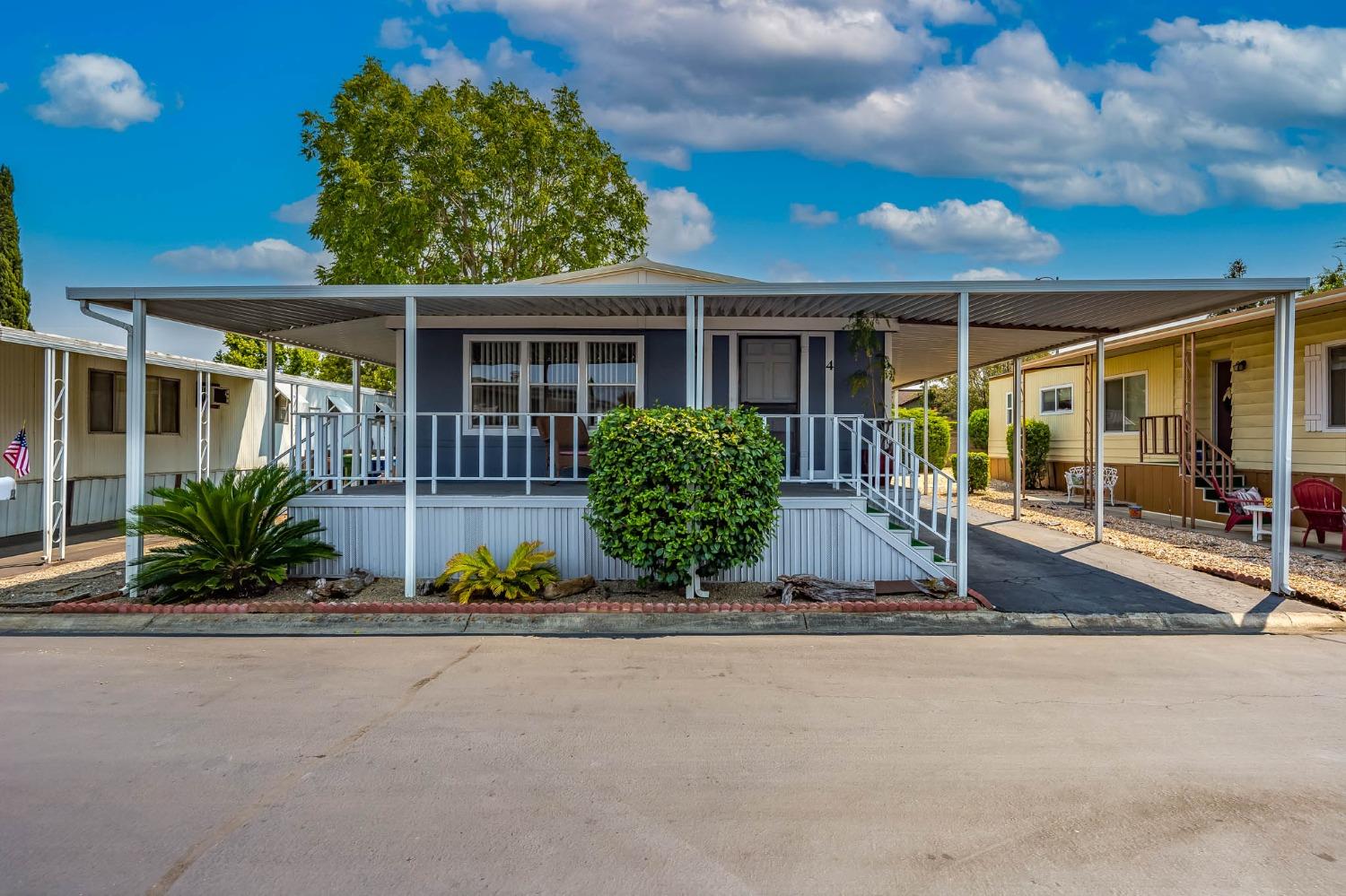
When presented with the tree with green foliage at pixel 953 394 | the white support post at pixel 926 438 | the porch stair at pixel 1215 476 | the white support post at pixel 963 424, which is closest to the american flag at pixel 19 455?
the white support post at pixel 926 438

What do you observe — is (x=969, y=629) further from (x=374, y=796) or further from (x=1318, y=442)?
(x=1318, y=442)

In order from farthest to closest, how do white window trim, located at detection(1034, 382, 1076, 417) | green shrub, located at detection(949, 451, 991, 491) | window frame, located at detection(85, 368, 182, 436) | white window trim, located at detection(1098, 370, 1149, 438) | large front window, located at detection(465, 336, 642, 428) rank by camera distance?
green shrub, located at detection(949, 451, 991, 491) → white window trim, located at detection(1034, 382, 1076, 417) → white window trim, located at detection(1098, 370, 1149, 438) → window frame, located at detection(85, 368, 182, 436) → large front window, located at detection(465, 336, 642, 428)

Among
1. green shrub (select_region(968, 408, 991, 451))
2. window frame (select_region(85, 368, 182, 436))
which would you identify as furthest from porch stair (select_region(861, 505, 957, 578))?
green shrub (select_region(968, 408, 991, 451))

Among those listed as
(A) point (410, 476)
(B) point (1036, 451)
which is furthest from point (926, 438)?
(A) point (410, 476)

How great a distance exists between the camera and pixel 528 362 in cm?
1071

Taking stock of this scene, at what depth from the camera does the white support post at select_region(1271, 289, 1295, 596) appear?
757 centimetres

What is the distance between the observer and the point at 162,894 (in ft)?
9.13

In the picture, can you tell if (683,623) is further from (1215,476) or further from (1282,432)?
(1215,476)

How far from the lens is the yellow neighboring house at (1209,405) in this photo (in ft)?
37.2

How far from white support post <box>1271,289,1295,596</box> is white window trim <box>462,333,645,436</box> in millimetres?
6925

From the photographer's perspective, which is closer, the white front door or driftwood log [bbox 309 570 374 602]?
driftwood log [bbox 309 570 374 602]

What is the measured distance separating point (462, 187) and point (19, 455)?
1396 cm

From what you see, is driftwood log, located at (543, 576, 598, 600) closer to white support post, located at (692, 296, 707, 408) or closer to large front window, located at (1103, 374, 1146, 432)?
white support post, located at (692, 296, 707, 408)

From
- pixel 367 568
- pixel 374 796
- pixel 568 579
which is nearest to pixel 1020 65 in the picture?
pixel 568 579
